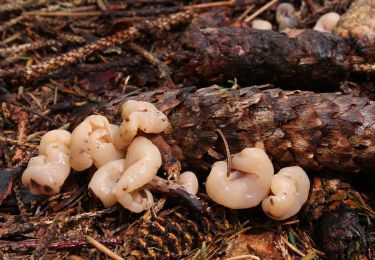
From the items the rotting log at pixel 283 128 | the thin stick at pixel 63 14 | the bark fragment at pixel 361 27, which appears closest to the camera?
the rotting log at pixel 283 128

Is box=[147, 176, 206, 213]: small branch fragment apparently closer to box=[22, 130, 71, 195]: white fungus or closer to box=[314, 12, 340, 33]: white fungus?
box=[22, 130, 71, 195]: white fungus

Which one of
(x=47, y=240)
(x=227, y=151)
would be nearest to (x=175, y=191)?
(x=227, y=151)

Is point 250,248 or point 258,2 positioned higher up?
point 258,2

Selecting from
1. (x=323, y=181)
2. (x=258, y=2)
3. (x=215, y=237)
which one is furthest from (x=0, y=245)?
(x=258, y=2)

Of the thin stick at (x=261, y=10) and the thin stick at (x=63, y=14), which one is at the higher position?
the thin stick at (x=63, y=14)

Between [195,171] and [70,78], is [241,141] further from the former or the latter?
[70,78]

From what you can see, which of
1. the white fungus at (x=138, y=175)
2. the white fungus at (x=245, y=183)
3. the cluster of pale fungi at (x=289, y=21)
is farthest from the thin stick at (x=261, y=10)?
the white fungus at (x=138, y=175)

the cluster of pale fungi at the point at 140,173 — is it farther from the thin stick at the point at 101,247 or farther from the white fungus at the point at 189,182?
the thin stick at the point at 101,247
